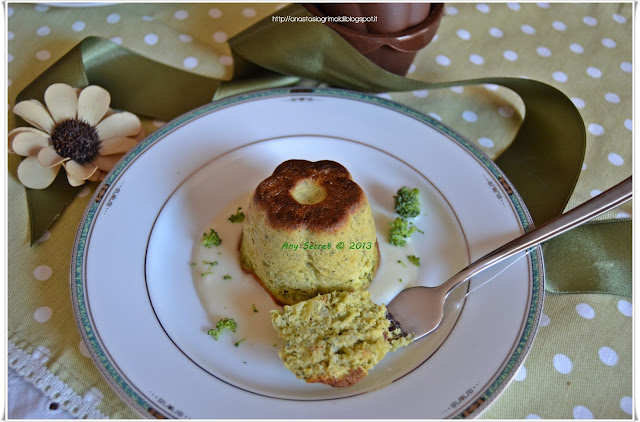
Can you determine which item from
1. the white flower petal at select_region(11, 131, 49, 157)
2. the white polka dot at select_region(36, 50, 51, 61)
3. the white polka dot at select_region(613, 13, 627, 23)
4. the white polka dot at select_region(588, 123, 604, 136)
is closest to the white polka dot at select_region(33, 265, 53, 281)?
the white flower petal at select_region(11, 131, 49, 157)

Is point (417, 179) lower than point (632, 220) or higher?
higher

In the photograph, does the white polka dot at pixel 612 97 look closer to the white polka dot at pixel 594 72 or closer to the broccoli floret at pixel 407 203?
the white polka dot at pixel 594 72

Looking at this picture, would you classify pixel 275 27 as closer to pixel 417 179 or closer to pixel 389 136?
pixel 389 136

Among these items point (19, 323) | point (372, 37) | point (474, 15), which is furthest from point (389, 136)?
point (19, 323)

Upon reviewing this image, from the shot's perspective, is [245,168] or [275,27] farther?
[275,27]

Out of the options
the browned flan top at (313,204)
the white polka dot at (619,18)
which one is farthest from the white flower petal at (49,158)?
the white polka dot at (619,18)

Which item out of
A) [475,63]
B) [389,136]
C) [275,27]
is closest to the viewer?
[389,136]
